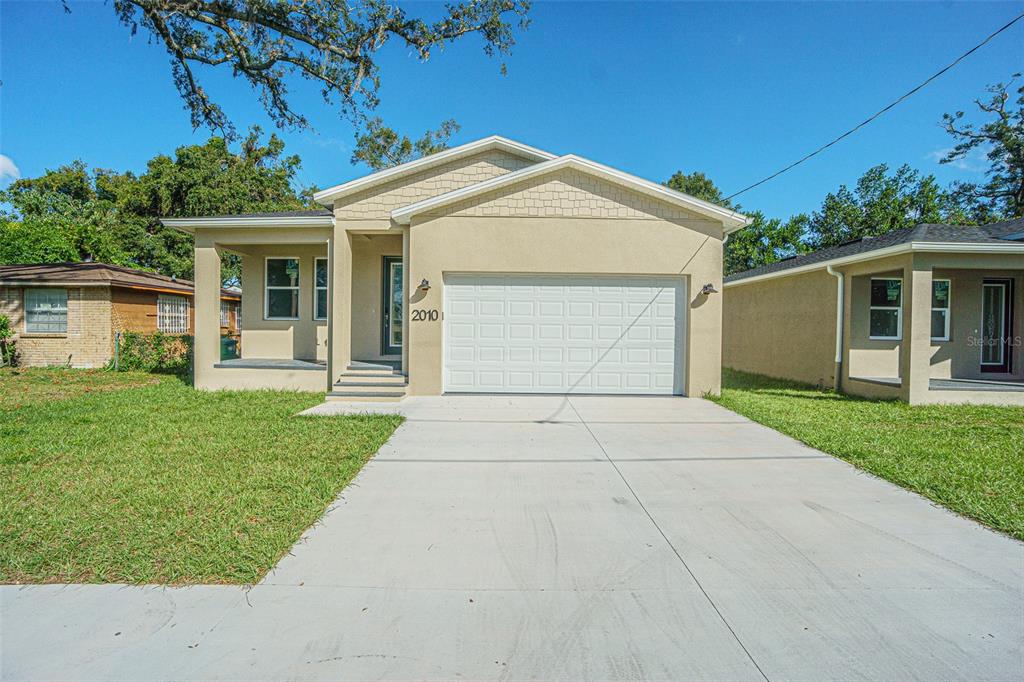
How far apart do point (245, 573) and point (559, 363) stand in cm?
794

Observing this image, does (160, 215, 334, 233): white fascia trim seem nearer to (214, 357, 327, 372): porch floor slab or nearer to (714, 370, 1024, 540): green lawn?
(214, 357, 327, 372): porch floor slab

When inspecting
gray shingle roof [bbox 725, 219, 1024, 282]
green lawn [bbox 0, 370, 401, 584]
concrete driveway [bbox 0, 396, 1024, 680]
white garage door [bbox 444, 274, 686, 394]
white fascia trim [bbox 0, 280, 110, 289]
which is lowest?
concrete driveway [bbox 0, 396, 1024, 680]

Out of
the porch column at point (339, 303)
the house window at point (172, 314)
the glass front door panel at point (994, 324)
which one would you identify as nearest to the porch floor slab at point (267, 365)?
the porch column at point (339, 303)

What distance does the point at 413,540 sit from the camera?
4043mm

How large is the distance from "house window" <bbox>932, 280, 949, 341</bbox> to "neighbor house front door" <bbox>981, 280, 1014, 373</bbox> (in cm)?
91

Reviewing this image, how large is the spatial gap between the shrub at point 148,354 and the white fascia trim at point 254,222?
567 centimetres

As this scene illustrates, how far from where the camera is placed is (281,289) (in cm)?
1327

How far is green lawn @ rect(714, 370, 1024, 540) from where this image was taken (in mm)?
4980

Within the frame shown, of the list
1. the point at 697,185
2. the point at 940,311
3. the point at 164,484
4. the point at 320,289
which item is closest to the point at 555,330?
the point at 320,289

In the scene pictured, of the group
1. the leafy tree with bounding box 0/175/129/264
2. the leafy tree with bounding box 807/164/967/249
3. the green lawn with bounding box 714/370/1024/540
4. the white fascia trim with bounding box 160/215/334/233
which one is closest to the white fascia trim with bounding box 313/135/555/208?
the white fascia trim with bounding box 160/215/334/233

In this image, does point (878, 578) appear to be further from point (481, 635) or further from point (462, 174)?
point (462, 174)

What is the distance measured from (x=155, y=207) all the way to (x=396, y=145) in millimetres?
13728

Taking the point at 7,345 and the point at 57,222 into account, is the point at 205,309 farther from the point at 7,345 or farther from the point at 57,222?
the point at 57,222

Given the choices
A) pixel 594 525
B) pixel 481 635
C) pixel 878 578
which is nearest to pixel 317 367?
pixel 594 525
